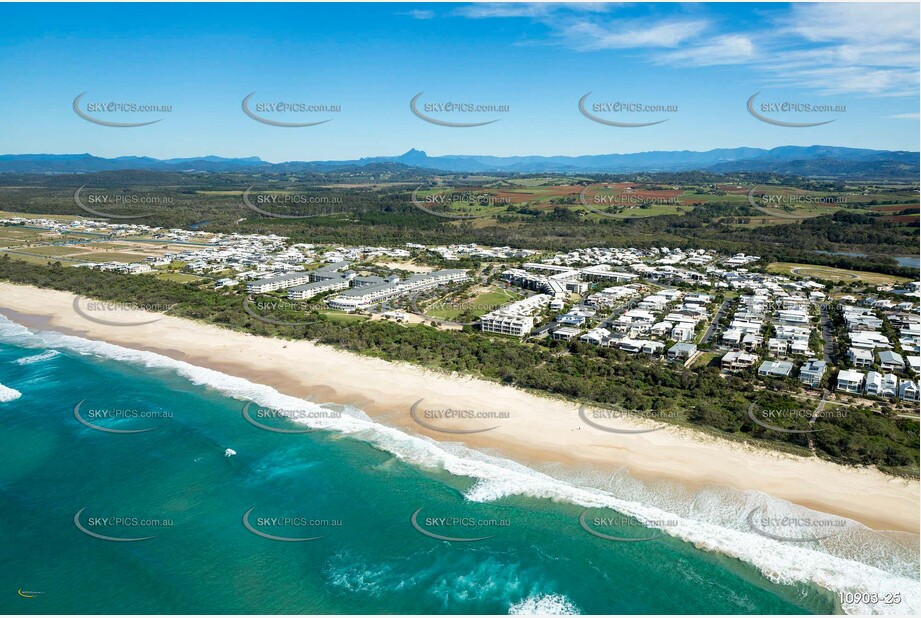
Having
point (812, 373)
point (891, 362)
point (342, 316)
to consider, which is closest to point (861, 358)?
point (891, 362)

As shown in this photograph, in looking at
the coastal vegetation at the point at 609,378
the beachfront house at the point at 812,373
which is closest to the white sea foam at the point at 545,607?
the coastal vegetation at the point at 609,378

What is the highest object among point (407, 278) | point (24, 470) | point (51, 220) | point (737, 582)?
point (51, 220)

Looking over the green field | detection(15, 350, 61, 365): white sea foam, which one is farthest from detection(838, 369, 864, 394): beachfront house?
detection(15, 350, 61, 365): white sea foam

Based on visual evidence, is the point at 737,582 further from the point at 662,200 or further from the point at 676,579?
the point at 662,200

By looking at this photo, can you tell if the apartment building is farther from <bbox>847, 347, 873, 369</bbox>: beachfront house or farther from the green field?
<bbox>847, 347, 873, 369</bbox>: beachfront house

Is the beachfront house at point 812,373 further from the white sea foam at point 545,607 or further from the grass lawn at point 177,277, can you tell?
the grass lawn at point 177,277

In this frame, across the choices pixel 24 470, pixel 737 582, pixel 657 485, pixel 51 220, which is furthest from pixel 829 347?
pixel 51 220

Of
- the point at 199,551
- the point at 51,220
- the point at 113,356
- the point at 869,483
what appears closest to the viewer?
the point at 199,551

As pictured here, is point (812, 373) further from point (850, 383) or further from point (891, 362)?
point (891, 362)
